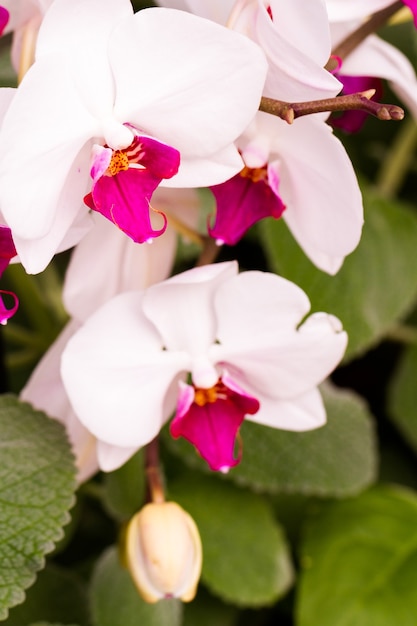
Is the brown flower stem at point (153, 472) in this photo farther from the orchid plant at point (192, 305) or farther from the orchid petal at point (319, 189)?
the orchid petal at point (319, 189)

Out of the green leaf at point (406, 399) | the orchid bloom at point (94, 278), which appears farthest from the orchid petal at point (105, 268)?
the green leaf at point (406, 399)

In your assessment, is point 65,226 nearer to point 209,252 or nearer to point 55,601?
point 209,252

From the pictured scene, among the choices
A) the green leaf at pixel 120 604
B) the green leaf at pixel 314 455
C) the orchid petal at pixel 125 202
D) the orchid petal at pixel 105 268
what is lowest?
the green leaf at pixel 120 604

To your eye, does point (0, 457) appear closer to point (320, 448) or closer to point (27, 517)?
point (27, 517)

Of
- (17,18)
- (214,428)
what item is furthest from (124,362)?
(17,18)

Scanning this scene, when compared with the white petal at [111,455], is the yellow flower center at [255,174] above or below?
above
